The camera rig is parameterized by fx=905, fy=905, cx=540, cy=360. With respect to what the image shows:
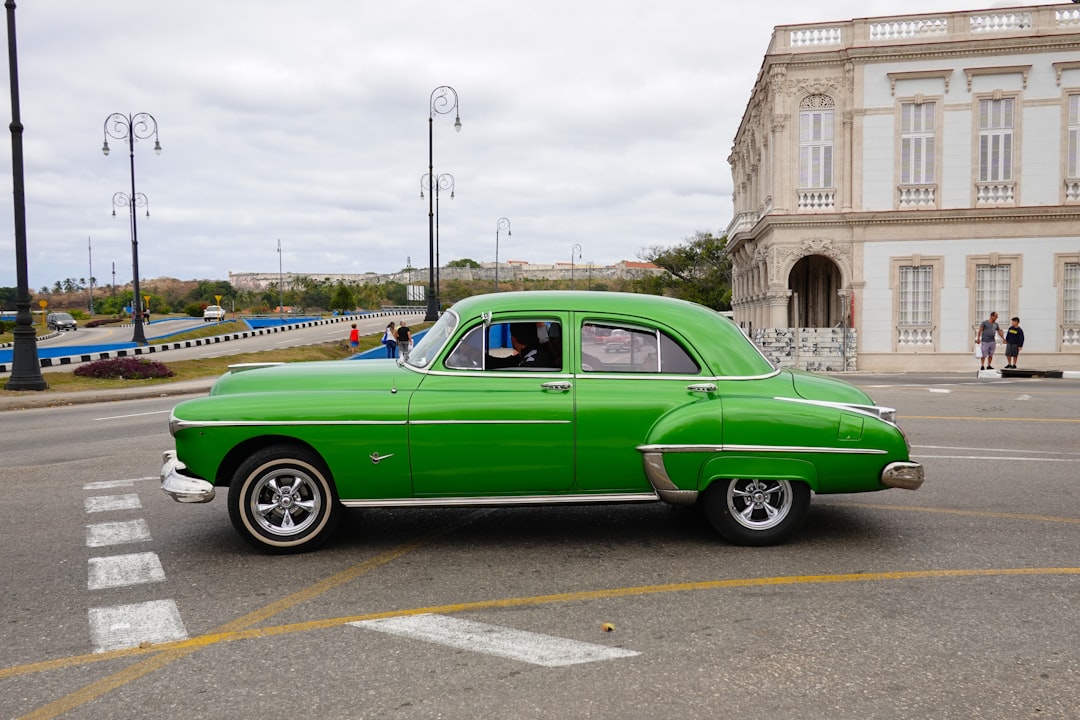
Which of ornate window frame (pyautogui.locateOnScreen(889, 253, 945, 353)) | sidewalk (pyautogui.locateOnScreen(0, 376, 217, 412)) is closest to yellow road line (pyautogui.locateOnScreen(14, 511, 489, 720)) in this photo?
sidewalk (pyautogui.locateOnScreen(0, 376, 217, 412))

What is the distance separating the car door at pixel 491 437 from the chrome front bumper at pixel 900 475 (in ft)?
7.04

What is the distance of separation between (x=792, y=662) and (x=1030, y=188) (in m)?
32.1

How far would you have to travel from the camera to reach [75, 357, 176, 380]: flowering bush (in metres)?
23.1

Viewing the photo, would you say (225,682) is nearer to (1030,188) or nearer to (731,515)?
(731,515)

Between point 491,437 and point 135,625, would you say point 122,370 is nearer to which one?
point 491,437

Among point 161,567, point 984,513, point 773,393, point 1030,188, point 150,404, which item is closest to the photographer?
point 161,567

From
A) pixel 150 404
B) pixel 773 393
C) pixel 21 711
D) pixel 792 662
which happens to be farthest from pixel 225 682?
pixel 150 404

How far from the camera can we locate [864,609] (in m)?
4.90

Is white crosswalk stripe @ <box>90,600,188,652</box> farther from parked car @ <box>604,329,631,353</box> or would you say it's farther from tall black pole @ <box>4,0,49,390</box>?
tall black pole @ <box>4,0,49,390</box>

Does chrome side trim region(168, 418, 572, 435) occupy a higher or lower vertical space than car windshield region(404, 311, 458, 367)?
lower

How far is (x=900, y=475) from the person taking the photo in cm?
612

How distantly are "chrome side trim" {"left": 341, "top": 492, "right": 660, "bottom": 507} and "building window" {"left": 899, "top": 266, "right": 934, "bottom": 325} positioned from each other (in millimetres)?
28839

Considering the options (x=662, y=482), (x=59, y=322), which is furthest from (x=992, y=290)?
(x=59, y=322)

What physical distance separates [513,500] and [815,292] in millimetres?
35002
